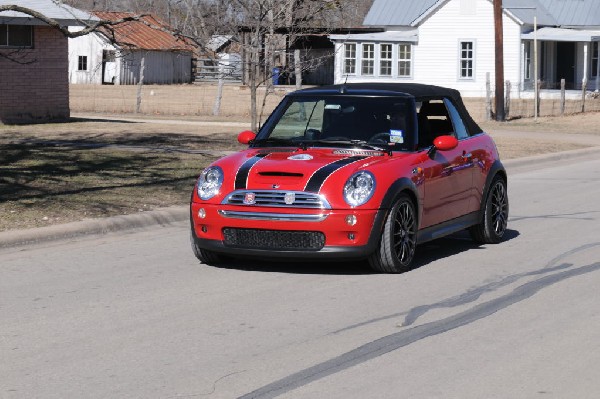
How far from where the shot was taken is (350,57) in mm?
56625

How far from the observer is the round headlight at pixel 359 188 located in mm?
9812

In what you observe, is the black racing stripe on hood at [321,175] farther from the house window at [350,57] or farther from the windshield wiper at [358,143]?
the house window at [350,57]

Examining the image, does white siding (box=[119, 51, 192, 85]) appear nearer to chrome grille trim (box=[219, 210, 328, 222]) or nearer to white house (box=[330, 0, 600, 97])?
white house (box=[330, 0, 600, 97])

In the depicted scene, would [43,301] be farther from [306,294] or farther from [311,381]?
[311,381]

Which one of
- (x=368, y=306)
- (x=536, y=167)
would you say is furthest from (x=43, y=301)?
(x=536, y=167)

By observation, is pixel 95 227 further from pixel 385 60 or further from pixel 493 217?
pixel 385 60

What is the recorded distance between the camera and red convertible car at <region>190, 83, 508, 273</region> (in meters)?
9.81

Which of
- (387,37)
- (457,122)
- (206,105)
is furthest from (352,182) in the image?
(387,37)

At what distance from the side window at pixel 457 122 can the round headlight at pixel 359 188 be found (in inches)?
81.8

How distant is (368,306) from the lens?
8797mm

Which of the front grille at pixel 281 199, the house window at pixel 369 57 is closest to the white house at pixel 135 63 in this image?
the house window at pixel 369 57

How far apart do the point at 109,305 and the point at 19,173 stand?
8.77 m

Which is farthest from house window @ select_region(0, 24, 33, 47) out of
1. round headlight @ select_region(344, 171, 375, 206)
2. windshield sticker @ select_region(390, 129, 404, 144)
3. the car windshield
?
round headlight @ select_region(344, 171, 375, 206)

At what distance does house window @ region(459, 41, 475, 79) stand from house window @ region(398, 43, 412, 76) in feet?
8.91
